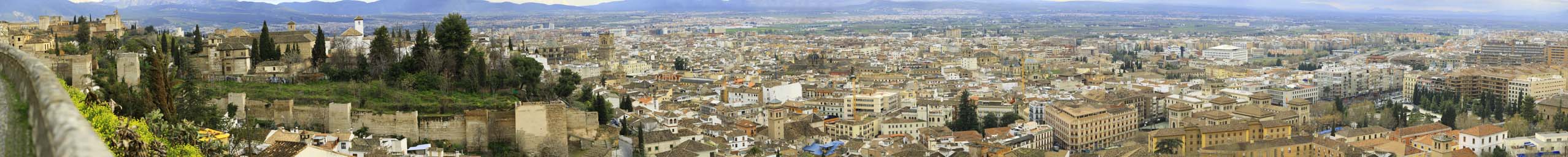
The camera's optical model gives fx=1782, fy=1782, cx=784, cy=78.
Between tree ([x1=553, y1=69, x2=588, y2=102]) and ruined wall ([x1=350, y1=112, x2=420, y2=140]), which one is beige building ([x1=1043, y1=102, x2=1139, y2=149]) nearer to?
tree ([x1=553, y1=69, x2=588, y2=102])

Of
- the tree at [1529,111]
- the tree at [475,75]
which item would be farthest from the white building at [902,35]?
the tree at [475,75]

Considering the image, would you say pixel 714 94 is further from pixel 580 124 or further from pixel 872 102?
pixel 580 124

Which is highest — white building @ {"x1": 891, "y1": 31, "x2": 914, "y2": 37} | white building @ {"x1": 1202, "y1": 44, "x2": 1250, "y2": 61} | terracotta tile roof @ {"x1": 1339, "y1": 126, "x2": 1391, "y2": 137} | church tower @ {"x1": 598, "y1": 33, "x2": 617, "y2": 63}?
church tower @ {"x1": 598, "y1": 33, "x2": 617, "y2": 63}

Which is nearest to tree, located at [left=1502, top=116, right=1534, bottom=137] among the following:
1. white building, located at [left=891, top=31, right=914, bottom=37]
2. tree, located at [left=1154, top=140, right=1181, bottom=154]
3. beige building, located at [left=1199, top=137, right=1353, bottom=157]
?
beige building, located at [left=1199, top=137, right=1353, bottom=157]

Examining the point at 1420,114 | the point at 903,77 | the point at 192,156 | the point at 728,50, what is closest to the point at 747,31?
the point at 728,50

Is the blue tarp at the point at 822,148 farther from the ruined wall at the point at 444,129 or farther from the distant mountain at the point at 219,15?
the distant mountain at the point at 219,15

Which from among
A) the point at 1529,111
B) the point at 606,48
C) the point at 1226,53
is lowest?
the point at 1226,53

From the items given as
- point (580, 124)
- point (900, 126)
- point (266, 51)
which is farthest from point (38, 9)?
point (580, 124)
